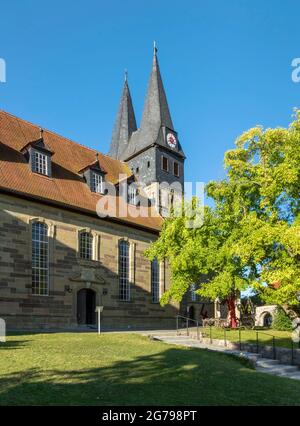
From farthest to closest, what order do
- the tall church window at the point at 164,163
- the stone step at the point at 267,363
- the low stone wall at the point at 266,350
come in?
1. the tall church window at the point at 164,163
2. the low stone wall at the point at 266,350
3. the stone step at the point at 267,363

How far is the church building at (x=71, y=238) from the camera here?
21.7m

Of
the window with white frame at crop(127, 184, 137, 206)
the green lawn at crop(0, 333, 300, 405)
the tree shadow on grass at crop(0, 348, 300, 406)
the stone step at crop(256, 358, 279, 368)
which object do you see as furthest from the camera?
the window with white frame at crop(127, 184, 137, 206)

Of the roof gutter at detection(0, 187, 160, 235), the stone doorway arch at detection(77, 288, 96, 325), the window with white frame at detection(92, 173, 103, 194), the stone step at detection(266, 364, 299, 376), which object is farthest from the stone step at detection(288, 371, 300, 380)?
the window with white frame at detection(92, 173, 103, 194)

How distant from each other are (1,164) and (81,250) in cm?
671

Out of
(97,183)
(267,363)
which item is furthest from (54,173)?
(267,363)

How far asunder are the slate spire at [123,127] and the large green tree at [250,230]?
19.8 m

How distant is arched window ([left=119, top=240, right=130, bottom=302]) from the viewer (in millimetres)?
27809

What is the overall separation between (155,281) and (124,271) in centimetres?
380

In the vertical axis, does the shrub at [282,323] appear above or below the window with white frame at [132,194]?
below

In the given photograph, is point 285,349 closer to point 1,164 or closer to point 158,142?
point 1,164

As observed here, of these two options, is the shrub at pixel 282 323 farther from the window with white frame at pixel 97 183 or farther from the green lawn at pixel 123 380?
the green lawn at pixel 123 380

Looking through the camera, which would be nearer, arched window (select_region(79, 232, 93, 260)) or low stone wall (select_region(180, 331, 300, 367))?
low stone wall (select_region(180, 331, 300, 367))

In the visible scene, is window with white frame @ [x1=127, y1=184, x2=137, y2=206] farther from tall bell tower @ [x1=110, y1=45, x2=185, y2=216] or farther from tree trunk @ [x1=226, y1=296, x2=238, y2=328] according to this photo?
tree trunk @ [x1=226, y1=296, x2=238, y2=328]

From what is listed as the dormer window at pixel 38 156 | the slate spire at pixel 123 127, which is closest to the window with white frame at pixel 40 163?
the dormer window at pixel 38 156
